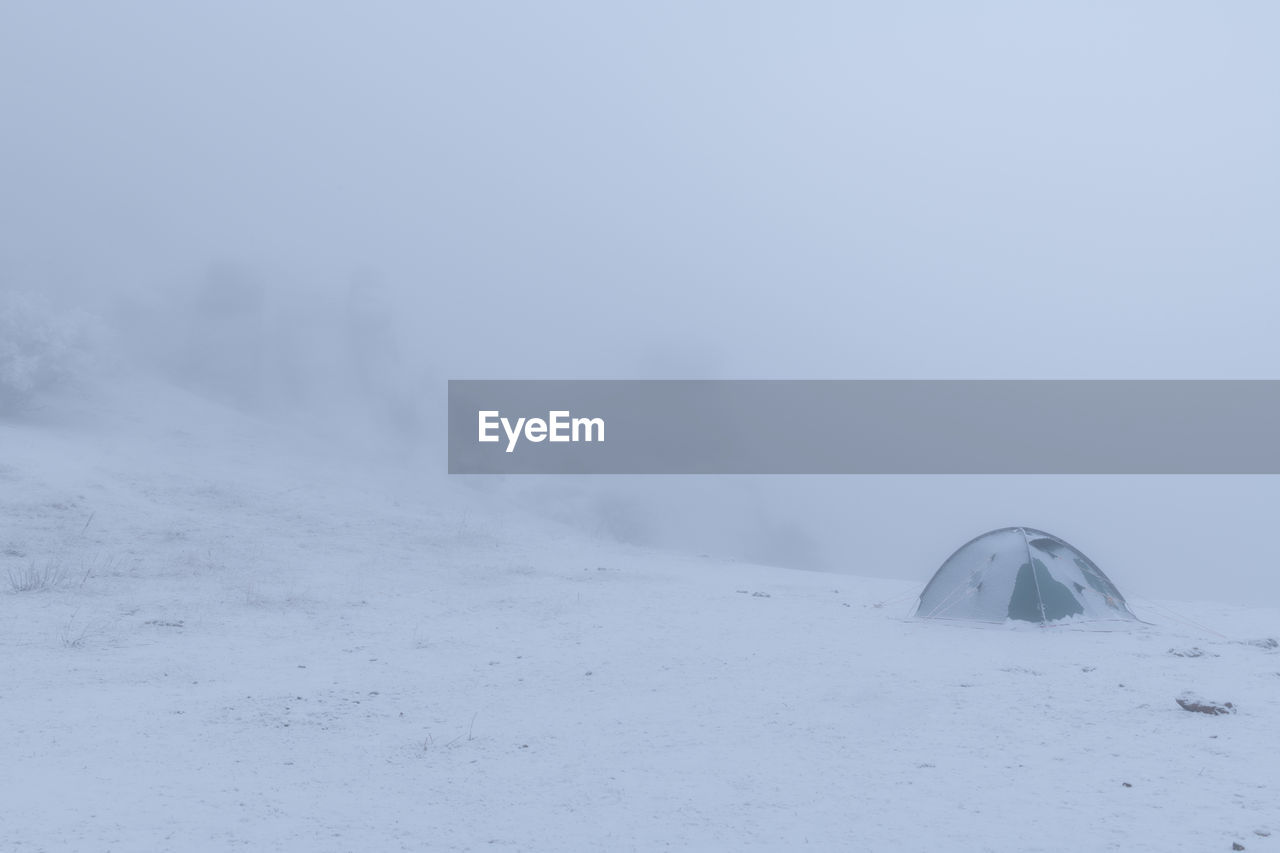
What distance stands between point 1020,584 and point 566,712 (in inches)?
368

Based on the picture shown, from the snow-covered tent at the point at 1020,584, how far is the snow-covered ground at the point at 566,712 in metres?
0.62

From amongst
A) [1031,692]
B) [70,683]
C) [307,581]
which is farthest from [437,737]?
[307,581]

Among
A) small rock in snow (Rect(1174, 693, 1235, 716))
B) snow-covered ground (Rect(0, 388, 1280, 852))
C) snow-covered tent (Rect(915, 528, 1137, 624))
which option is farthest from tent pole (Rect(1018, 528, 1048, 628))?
small rock in snow (Rect(1174, 693, 1235, 716))

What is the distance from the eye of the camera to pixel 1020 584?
16.9 meters

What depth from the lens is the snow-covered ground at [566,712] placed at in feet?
25.6

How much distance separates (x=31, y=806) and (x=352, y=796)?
2.49 metres

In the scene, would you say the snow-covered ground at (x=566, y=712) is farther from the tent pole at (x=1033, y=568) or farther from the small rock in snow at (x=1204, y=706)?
the tent pole at (x=1033, y=568)

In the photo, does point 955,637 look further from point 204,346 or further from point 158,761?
point 204,346

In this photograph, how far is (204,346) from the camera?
61.2m

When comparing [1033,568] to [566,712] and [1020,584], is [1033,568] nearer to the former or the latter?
[1020,584]

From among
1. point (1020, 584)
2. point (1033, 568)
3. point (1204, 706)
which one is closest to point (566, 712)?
point (1204, 706)

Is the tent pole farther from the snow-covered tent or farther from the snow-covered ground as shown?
the snow-covered ground

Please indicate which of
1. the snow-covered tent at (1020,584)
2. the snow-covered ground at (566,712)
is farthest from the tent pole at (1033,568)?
the snow-covered ground at (566,712)

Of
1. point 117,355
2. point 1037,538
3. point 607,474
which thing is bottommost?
point 607,474
